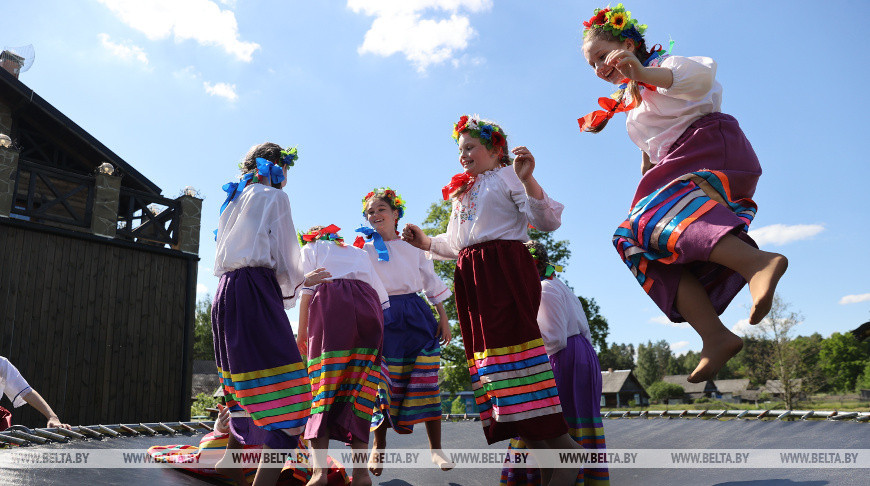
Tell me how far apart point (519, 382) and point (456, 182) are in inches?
32.8

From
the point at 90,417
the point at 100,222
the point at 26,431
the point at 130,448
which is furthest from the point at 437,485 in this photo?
the point at 100,222

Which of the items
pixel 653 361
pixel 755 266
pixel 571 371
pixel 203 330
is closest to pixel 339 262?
pixel 571 371

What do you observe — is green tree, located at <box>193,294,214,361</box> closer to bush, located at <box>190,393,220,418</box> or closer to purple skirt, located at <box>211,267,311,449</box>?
bush, located at <box>190,393,220,418</box>

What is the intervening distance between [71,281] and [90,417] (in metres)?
1.75

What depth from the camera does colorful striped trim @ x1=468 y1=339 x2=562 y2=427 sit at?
1.96m

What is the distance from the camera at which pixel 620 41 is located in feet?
5.77

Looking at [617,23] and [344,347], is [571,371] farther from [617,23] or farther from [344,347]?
[617,23]

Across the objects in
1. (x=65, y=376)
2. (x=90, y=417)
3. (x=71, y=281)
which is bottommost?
(x=90, y=417)

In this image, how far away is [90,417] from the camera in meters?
7.39

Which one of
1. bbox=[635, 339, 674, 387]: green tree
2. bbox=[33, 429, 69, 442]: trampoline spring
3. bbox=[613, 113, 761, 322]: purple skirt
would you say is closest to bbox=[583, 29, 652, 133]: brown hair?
bbox=[613, 113, 761, 322]: purple skirt

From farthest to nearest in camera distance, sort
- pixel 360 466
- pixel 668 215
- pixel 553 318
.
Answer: pixel 553 318, pixel 360 466, pixel 668 215

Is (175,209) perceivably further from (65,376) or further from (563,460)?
(563,460)

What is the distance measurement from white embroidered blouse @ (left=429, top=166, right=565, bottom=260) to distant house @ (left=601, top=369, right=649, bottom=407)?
3595 centimetres

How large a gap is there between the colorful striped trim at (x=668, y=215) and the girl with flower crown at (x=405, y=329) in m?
1.68
